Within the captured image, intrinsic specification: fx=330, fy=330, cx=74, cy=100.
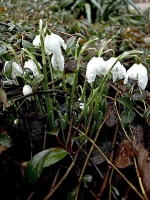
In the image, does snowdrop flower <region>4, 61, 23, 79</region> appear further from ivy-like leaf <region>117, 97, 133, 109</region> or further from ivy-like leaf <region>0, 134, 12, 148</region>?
ivy-like leaf <region>117, 97, 133, 109</region>

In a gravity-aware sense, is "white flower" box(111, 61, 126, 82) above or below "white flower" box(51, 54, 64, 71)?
below

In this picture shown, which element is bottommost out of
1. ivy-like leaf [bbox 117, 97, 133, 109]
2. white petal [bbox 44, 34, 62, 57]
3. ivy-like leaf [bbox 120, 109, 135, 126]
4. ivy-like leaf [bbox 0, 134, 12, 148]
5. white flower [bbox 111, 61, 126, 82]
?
ivy-like leaf [bbox 120, 109, 135, 126]

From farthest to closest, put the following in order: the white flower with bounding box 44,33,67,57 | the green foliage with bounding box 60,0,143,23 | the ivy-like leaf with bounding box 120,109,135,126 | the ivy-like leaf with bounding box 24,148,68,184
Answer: the green foliage with bounding box 60,0,143,23, the ivy-like leaf with bounding box 120,109,135,126, the white flower with bounding box 44,33,67,57, the ivy-like leaf with bounding box 24,148,68,184

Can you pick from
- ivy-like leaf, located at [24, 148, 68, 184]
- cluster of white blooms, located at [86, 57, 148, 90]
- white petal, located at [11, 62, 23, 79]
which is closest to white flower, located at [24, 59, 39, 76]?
white petal, located at [11, 62, 23, 79]

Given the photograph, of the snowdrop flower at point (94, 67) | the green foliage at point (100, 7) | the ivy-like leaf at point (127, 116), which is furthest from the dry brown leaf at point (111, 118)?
the green foliage at point (100, 7)

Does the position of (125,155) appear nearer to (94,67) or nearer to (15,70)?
(94,67)

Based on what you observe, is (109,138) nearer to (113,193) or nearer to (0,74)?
(113,193)

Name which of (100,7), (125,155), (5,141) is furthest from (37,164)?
(100,7)

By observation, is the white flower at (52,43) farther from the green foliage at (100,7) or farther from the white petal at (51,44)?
the green foliage at (100,7)

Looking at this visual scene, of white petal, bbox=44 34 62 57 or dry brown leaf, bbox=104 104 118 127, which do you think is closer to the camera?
white petal, bbox=44 34 62 57
